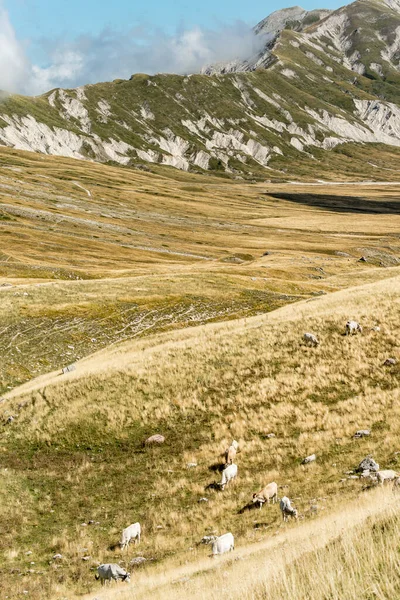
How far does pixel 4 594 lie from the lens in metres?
15.6

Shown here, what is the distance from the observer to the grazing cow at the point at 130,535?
17.7m

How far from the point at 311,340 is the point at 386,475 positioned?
58.5ft

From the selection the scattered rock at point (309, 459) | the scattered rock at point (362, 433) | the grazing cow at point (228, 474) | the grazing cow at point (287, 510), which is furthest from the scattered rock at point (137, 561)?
A: the scattered rock at point (362, 433)

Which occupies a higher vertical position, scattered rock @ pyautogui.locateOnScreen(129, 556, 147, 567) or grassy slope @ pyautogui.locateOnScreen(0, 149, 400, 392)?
grassy slope @ pyautogui.locateOnScreen(0, 149, 400, 392)

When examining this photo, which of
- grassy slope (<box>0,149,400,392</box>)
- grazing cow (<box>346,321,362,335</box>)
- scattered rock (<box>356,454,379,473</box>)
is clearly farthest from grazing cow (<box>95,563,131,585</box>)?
grassy slope (<box>0,149,400,392</box>)

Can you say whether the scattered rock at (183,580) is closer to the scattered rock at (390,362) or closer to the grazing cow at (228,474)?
the grazing cow at (228,474)

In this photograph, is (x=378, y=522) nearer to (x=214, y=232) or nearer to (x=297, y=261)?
(x=297, y=261)

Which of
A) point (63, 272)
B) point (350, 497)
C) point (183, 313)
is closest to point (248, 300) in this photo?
point (183, 313)

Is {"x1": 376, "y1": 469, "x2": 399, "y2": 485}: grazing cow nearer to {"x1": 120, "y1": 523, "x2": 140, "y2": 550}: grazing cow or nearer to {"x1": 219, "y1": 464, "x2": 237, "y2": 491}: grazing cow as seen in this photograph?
{"x1": 219, "y1": 464, "x2": 237, "y2": 491}: grazing cow

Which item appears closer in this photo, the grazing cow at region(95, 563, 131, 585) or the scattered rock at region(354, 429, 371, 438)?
the grazing cow at region(95, 563, 131, 585)

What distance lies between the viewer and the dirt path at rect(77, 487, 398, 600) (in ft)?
28.8

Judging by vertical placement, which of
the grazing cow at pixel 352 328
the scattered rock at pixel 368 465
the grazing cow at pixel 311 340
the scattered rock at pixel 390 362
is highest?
the grazing cow at pixel 352 328

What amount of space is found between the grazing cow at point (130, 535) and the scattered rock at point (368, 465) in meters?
9.12

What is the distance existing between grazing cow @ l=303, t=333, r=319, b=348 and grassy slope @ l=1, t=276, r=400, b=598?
25.4 inches
